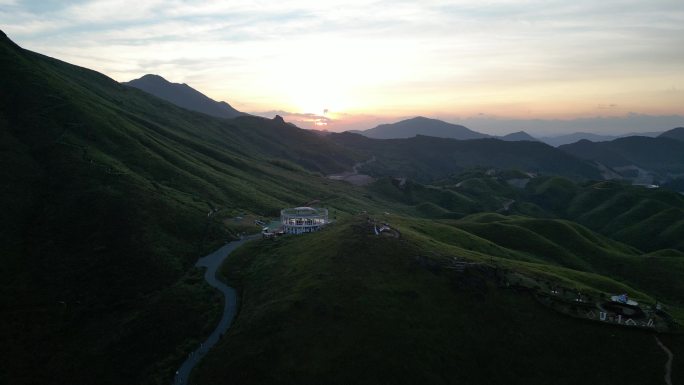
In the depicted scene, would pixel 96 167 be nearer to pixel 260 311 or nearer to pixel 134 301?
pixel 134 301

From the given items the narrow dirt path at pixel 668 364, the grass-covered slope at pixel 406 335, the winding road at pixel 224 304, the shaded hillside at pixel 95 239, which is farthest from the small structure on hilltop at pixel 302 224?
the narrow dirt path at pixel 668 364

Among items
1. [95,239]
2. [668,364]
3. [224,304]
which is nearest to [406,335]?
[224,304]

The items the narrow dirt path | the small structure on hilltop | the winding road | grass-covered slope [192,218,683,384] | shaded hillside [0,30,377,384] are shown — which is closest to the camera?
grass-covered slope [192,218,683,384]

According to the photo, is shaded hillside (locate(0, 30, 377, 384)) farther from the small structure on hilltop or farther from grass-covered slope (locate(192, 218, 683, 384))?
the small structure on hilltop

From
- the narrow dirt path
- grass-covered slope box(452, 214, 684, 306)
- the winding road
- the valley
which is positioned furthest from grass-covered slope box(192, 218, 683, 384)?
grass-covered slope box(452, 214, 684, 306)

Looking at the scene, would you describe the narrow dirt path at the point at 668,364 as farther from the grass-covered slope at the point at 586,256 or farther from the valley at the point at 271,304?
the grass-covered slope at the point at 586,256

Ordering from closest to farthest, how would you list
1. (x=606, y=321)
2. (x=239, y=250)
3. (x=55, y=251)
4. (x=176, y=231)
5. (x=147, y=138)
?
(x=606, y=321)
(x=55, y=251)
(x=239, y=250)
(x=176, y=231)
(x=147, y=138)

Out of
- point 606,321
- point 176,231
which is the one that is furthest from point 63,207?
point 606,321
